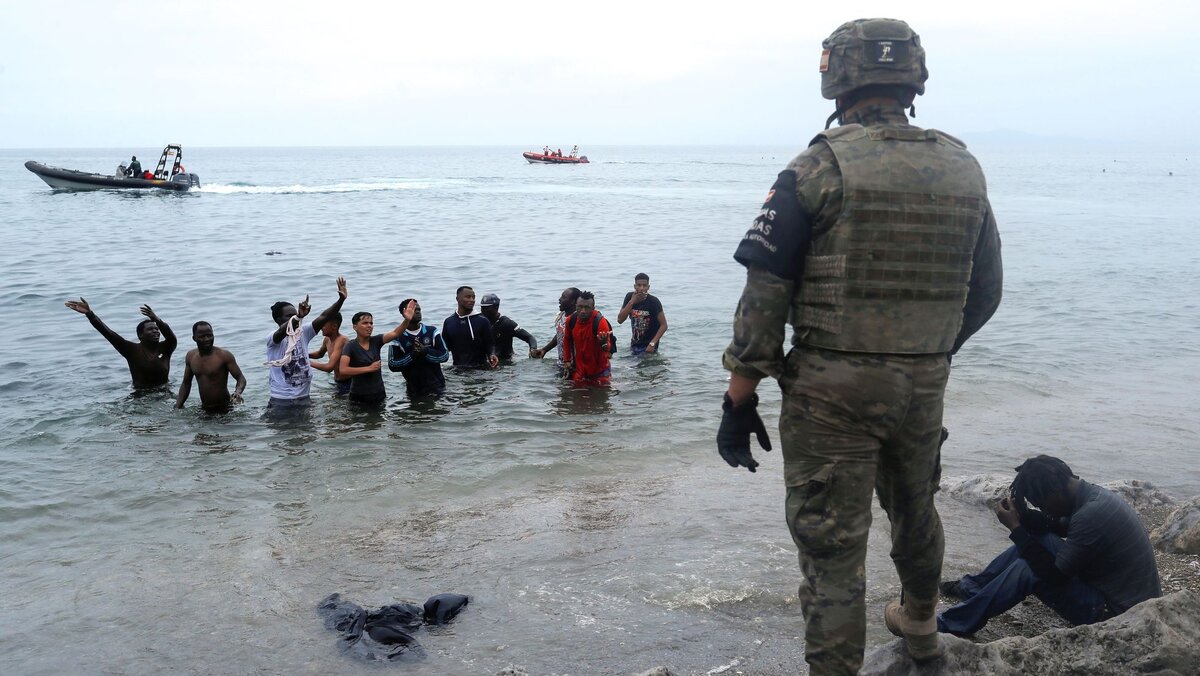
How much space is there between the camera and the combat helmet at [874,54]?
9.27 feet

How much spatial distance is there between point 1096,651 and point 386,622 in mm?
3259

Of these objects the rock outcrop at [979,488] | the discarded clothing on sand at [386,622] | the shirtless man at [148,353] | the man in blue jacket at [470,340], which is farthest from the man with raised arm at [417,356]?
the rock outcrop at [979,488]

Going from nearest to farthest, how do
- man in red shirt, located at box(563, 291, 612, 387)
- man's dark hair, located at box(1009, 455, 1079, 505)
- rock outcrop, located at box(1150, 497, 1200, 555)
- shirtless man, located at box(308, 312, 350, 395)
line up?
man's dark hair, located at box(1009, 455, 1079, 505)
rock outcrop, located at box(1150, 497, 1200, 555)
shirtless man, located at box(308, 312, 350, 395)
man in red shirt, located at box(563, 291, 612, 387)

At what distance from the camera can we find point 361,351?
958 centimetres

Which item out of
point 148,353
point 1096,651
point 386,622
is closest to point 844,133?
point 1096,651

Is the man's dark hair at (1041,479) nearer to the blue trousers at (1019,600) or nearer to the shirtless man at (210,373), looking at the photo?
the blue trousers at (1019,600)

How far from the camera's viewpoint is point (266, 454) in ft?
28.3

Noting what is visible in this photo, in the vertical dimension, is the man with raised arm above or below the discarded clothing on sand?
above

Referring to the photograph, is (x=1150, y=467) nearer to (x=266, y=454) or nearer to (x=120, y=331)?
(x=266, y=454)

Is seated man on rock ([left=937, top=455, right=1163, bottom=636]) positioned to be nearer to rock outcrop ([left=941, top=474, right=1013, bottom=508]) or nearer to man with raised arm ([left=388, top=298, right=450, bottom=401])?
rock outcrop ([left=941, top=474, right=1013, bottom=508])

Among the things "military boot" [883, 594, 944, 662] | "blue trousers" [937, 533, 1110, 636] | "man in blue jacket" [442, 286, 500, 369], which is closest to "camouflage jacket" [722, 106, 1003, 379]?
"military boot" [883, 594, 944, 662]

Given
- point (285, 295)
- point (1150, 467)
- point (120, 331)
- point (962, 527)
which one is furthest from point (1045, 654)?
point (285, 295)

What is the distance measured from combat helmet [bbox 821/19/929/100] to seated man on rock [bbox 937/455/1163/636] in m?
2.40

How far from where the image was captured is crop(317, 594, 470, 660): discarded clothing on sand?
4.50 metres
